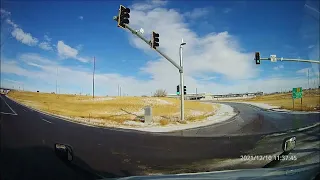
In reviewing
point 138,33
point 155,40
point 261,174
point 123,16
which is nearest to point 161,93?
point 155,40

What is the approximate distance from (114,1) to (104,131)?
130 centimetres

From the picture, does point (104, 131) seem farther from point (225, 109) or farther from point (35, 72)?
point (225, 109)

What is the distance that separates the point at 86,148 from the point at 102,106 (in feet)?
1.60

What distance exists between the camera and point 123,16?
9.71ft

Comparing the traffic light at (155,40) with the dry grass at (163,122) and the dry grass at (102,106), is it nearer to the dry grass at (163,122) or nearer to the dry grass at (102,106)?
the dry grass at (102,106)

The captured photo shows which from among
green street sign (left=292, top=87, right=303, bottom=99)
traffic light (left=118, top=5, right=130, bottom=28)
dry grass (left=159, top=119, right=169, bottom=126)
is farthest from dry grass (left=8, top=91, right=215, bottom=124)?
green street sign (left=292, top=87, right=303, bottom=99)

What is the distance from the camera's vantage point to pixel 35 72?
2.86 m

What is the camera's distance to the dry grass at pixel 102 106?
2.86m

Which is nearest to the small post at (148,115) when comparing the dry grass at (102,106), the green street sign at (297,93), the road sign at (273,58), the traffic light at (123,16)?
the dry grass at (102,106)

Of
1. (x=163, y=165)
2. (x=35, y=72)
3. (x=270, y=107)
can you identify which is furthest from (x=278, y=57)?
(x=35, y=72)

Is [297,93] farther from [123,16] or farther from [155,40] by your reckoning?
[123,16]

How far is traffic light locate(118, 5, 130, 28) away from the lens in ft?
9.64

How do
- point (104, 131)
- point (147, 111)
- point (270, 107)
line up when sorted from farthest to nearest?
point (270, 107), point (147, 111), point (104, 131)

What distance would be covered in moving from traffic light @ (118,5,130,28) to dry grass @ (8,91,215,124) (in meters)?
0.78
